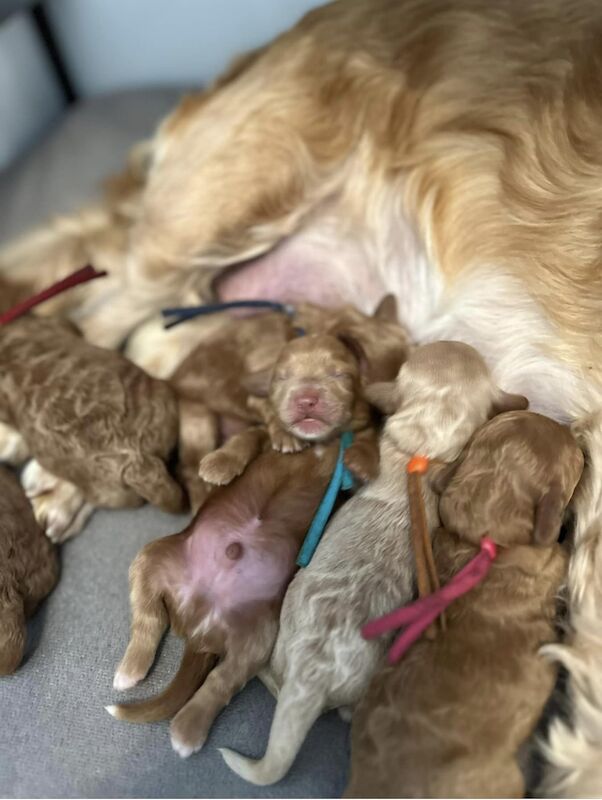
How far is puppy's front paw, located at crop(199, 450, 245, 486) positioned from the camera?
3.73 ft

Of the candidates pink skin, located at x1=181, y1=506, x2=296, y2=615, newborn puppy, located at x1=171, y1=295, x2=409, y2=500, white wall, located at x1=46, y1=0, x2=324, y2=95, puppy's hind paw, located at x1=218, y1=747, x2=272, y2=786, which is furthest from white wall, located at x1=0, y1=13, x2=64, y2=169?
puppy's hind paw, located at x1=218, y1=747, x2=272, y2=786

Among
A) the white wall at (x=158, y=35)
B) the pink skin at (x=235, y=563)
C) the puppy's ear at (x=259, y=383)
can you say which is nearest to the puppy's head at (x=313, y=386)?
the puppy's ear at (x=259, y=383)

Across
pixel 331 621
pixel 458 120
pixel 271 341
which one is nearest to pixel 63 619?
pixel 331 621

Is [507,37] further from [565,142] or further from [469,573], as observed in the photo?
[469,573]

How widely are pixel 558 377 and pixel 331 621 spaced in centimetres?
56

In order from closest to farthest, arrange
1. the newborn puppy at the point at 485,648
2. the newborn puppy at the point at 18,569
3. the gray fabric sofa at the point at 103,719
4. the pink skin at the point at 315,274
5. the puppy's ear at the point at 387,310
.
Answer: the newborn puppy at the point at 485,648 → the gray fabric sofa at the point at 103,719 → the newborn puppy at the point at 18,569 → the puppy's ear at the point at 387,310 → the pink skin at the point at 315,274

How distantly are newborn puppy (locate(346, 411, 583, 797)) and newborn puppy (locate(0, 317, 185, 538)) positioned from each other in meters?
0.49

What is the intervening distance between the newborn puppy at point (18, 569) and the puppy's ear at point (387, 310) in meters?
0.71

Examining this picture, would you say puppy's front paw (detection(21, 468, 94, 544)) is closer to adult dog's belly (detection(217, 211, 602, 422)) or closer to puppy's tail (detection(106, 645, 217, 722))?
puppy's tail (detection(106, 645, 217, 722))

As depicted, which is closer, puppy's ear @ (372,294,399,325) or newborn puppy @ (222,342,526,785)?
newborn puppy @ (222,342,526,785)

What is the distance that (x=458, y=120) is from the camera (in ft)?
4.32

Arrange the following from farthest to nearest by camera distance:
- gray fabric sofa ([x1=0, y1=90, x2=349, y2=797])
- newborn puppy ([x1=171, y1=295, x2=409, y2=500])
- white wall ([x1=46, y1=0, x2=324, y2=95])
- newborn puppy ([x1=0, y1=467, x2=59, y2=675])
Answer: white wall ([x1=46, y1=0, x2=324, y2=95]) < newborn puppy ([x1=171, y1=295, x2=409, y2=500]) < newborn puppy ([x1=0, y1=467, x2=59, y2=675]) < gray fabric sofa ([x1=0, y1=90, x2=349, y2=797])

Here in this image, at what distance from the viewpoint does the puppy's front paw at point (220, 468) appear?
1138mm

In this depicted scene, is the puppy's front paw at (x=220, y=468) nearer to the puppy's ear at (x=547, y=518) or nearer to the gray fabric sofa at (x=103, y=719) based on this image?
the gray fabric sofa at (x=103, y=719)
